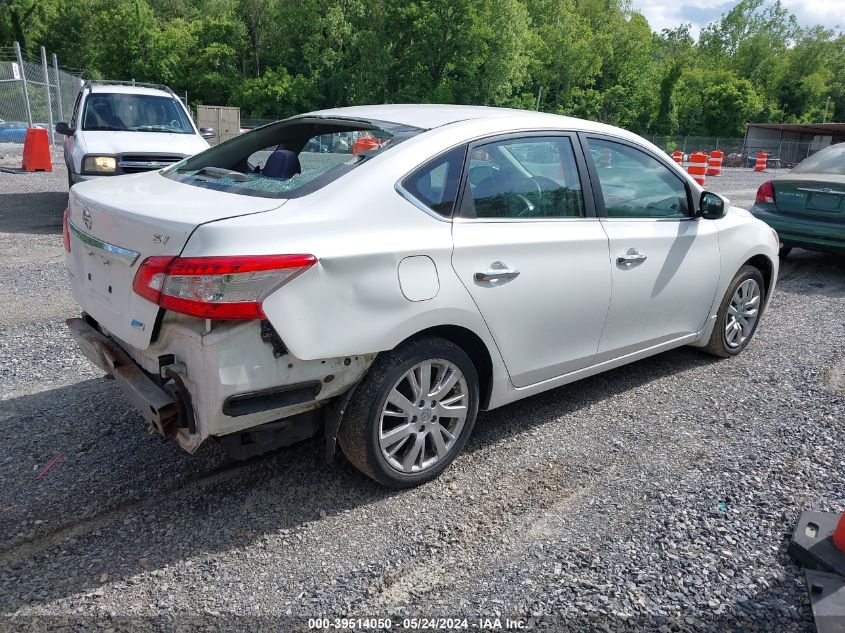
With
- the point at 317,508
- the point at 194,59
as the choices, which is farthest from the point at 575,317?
the point at 194,59

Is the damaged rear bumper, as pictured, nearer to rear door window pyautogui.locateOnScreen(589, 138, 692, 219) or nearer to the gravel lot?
the gravel lot

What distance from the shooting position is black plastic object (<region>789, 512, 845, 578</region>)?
2795mm

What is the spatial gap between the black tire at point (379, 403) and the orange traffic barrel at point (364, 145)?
948mm

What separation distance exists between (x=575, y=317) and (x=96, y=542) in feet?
8.43

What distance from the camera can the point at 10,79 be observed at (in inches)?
759

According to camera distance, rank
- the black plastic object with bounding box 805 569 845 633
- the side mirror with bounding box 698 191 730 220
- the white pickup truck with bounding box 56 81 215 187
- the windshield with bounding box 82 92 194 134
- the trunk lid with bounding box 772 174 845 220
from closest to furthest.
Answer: the black plastic object with bounding box 805 569 845 633
the side mirror with bounding box 698 191 730 220
the trunk lid with bounding box 772 174 845 220
the white pickup truck with bounding box 56 81 215 187
the windshield with bounding box 82 92 194 134

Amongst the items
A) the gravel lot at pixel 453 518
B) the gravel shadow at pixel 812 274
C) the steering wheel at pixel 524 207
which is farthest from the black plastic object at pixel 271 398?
the gravel shadow at pixel 812 274

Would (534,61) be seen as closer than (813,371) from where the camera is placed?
No

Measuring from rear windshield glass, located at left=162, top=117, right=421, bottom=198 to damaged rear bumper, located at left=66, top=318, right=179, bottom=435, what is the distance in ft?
2.94

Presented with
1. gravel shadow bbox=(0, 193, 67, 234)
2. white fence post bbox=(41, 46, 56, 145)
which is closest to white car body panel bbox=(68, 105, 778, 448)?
gravel shadow bbox=(0, 193, 67, 234)

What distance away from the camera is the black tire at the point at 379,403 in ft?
9.68

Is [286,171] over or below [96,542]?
over

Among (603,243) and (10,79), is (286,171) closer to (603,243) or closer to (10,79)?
(603,243)

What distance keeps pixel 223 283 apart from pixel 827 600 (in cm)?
264
